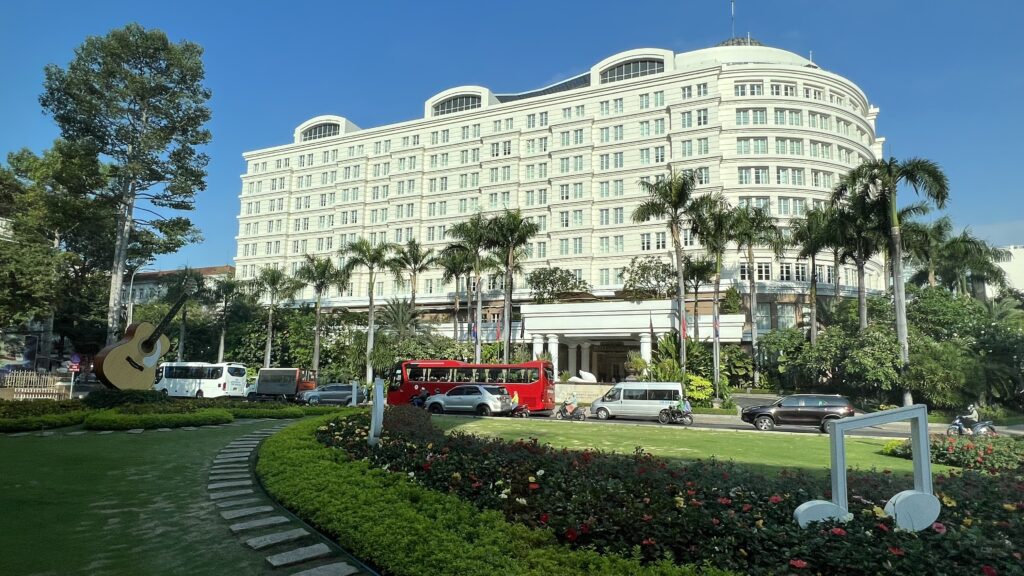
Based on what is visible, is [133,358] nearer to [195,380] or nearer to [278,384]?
[195,380]

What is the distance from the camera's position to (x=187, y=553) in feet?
21.2

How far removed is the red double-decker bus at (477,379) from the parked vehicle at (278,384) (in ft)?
32.4

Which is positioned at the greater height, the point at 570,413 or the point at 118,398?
the point at 118,398

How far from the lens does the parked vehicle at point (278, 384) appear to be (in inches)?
1622

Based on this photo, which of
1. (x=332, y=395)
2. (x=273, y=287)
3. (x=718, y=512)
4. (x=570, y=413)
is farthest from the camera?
(x=273, y=287)

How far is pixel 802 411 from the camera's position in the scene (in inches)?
997

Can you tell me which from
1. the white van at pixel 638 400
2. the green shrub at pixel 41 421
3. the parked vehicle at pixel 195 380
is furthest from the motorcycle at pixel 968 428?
the parked vehicle at pixel 195 380

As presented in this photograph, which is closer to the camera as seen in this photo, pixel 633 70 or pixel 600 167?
pixel 600 167

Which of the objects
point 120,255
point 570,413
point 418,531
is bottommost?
point 570,413

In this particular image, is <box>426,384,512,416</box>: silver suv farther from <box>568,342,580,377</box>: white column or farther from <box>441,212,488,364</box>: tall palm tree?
<box>568,342,580,377</box>: white column

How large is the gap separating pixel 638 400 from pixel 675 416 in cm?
215

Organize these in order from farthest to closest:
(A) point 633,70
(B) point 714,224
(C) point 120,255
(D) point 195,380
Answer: (A) point 633,70
(D) point 195,380
(B) point 714,224
(C) point 120,255

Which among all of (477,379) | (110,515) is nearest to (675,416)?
(477,379)

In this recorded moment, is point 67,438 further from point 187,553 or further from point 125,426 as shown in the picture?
point 187,553
